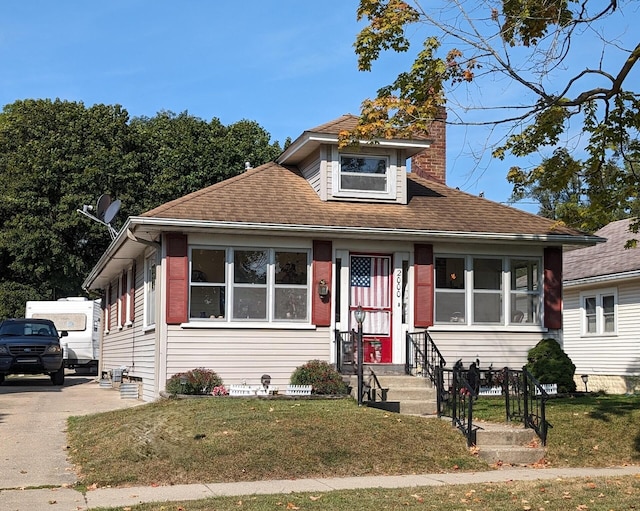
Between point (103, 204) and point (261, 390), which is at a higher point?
point (103, 204)

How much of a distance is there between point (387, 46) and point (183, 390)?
7.31 metres

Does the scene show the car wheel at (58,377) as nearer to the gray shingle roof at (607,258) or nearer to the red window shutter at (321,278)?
the red window shutter at (321,278)

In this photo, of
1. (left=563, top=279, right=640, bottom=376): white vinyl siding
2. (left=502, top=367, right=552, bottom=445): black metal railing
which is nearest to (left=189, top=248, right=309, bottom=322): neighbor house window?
(left=502, top=367, right=552, bottom=445): black metal railing

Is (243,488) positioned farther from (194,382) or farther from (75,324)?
(75,324)

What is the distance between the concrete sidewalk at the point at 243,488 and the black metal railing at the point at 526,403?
117 centimetres

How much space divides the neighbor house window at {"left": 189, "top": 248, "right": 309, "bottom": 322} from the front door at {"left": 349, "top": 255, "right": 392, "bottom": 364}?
115cm

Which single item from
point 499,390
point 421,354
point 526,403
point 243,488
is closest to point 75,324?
point 421,354

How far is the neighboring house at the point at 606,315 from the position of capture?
24938 millimetres

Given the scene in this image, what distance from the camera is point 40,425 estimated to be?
1521 cm

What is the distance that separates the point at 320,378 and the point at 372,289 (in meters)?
2.64

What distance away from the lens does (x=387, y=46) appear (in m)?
15.0

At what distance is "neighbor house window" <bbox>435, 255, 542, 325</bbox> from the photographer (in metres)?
19.3

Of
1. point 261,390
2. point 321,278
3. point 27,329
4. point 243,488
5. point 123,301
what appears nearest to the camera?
point 243,488

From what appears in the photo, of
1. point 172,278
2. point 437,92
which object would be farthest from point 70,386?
point 437,92
